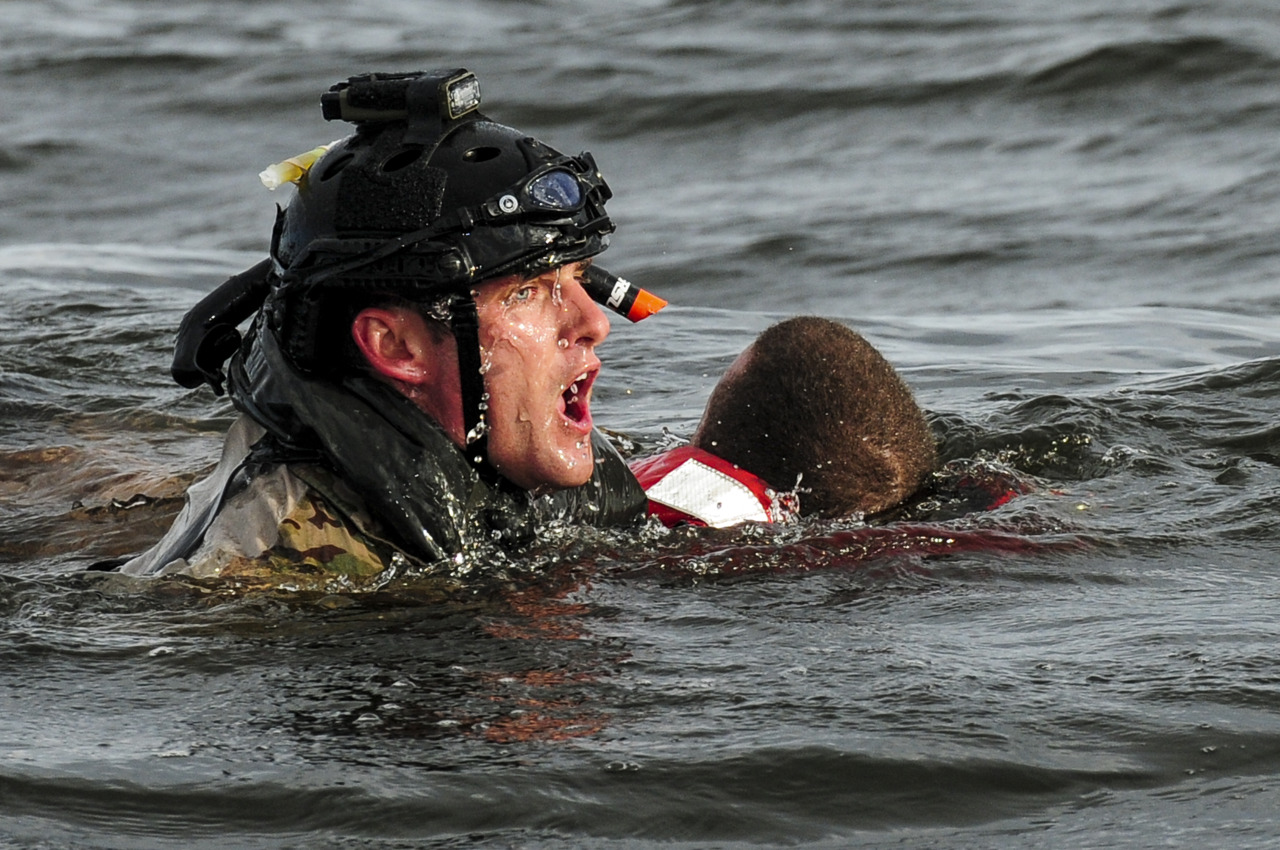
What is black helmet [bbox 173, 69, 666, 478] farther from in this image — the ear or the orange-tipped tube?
the orange-tipped tube

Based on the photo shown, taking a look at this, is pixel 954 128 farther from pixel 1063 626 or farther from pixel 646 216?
pixel 1063 626

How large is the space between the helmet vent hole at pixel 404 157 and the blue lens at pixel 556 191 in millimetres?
283

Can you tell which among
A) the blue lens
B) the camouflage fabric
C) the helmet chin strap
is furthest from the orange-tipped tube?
the camouflage fabric

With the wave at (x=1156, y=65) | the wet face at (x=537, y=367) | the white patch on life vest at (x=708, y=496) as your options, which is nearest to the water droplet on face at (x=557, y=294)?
the wet face at (x=537, y=367)

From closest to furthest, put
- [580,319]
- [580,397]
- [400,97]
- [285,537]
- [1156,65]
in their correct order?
[285,537]
[400,97]
[580,319]
[580,397]
[1156,65]

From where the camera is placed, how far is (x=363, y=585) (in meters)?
4.52

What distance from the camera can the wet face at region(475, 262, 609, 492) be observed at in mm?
4527

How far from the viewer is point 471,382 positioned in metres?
4.53

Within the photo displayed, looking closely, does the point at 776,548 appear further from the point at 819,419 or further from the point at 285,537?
the point at 285,537

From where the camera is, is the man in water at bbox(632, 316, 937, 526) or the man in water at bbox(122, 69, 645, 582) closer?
the man in water at bbox(122, 69, 645, 582)

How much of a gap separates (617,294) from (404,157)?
717mm

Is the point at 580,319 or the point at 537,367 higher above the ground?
the point at 580,319

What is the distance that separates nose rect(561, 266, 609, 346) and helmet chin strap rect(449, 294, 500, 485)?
0.79 ft

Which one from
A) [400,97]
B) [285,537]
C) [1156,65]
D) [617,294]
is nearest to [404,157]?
[400,97]
